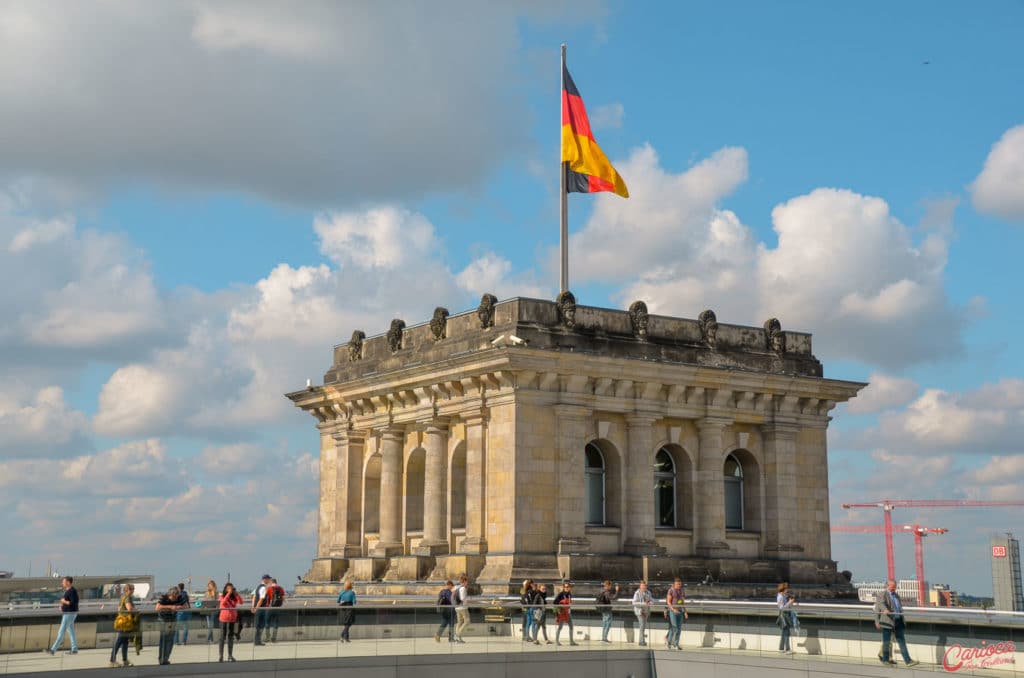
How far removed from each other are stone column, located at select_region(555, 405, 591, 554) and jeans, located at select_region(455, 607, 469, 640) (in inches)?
445

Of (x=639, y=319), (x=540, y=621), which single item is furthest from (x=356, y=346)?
(x=540, y=621)

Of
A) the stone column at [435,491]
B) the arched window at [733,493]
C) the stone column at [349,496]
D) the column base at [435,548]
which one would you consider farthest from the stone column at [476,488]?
the arched window at [733,493]

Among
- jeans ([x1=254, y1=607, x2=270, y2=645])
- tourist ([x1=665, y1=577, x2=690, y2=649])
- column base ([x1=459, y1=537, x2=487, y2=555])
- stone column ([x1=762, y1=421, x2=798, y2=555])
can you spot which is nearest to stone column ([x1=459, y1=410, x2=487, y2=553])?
column base ([x1=459, y1=537, x2=487, y2=555])

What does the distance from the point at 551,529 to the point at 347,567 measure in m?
12.2

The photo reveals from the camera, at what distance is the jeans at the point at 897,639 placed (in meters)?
31.4

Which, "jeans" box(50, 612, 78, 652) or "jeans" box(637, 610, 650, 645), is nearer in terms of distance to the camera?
"jeans" box(50, 612, 78, 652)

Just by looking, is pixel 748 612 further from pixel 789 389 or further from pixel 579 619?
pixel 789 389

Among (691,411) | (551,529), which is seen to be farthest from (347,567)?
(691,411)

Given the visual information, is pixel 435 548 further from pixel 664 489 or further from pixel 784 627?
pixel 784 627

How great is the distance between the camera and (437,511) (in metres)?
50.0

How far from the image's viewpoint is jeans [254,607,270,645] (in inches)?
1280

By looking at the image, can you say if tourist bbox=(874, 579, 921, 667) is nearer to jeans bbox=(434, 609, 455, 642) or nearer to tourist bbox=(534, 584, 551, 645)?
tourist bbox=(534, 584, 551, 645)

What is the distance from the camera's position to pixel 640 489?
48844 millimetres

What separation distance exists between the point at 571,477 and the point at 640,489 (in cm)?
308
